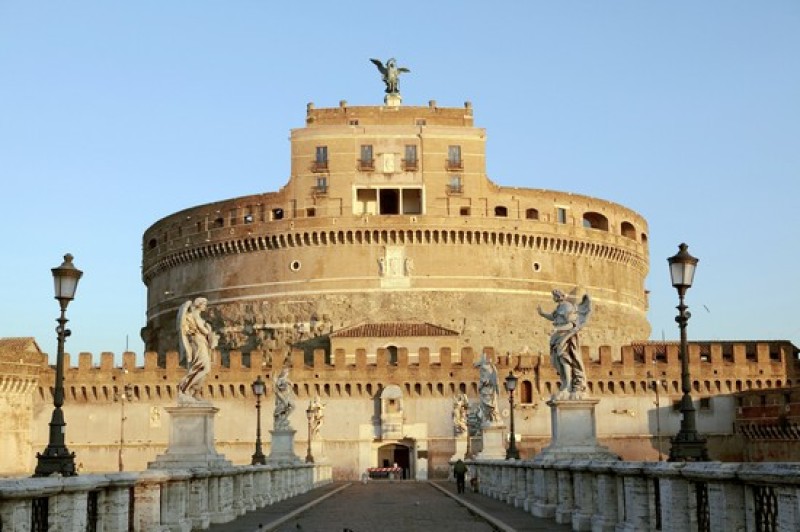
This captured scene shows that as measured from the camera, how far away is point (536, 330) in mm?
67938

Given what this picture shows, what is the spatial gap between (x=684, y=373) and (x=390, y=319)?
5060 centimetres

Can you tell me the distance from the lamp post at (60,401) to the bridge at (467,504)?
136cm

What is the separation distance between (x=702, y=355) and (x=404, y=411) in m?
17.2

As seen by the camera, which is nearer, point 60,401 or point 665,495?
point 665,495

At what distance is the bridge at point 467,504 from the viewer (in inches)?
310

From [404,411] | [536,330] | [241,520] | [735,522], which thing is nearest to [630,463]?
[735,522]

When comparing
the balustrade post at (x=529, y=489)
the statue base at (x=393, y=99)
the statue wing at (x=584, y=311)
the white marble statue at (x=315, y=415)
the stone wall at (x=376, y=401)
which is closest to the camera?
the statue wing at (x=584, y=311)

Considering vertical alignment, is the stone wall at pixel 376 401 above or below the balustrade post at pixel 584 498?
above

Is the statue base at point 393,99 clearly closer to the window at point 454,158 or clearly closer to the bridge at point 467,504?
the window at point 454,158

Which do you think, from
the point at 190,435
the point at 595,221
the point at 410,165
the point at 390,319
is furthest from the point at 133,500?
the point at 595,221

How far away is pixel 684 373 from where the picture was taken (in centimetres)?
1549

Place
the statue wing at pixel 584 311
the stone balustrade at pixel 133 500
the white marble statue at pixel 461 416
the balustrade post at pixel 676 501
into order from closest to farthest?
1. the stone balustrade at pixel 133 500
2. the balustrade post at pixel 676 501
3. the statue wing at pixel 584 311
4. the white marble statue at pixel 461 416

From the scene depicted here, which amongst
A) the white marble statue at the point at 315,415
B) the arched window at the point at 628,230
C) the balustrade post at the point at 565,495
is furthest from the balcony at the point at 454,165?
the balustrade post at the point at 565,495

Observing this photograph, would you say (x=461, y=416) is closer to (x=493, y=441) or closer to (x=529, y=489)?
(x=493, y=441)
